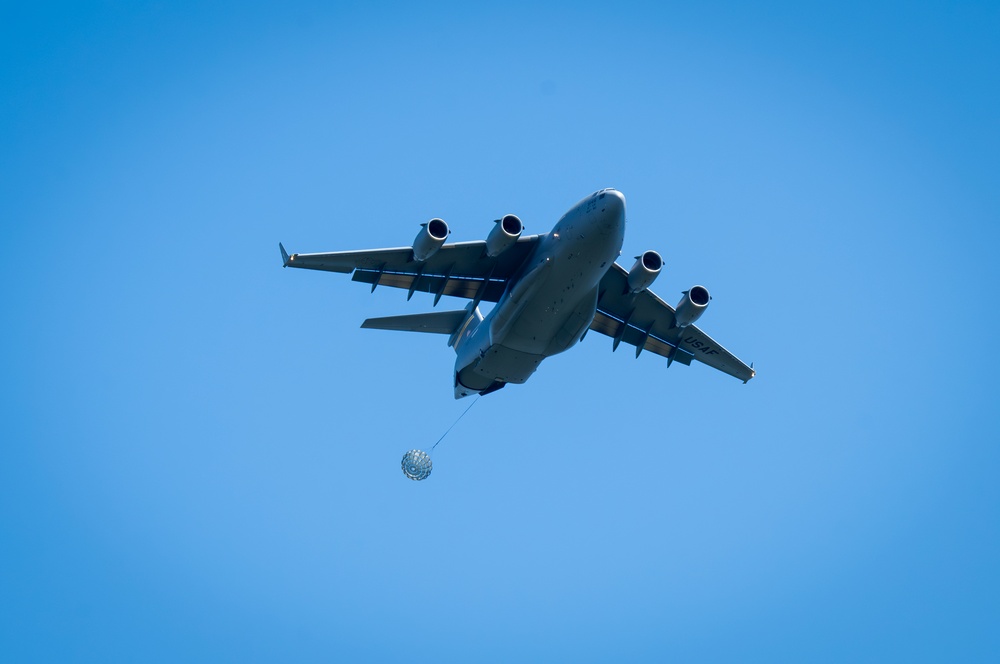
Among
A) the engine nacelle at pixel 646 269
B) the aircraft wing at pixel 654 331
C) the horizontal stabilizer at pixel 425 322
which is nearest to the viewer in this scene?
the engine nacelle at pixel 646 269

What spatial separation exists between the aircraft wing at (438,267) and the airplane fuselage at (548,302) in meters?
0.55

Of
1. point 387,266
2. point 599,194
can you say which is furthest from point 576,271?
point 387,266

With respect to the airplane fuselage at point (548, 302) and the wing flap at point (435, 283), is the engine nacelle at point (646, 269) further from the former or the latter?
the wing flap at point (435, 283)

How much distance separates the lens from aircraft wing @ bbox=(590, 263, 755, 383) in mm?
20594

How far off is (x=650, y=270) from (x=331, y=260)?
249 inches

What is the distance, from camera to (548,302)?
57.8 ft

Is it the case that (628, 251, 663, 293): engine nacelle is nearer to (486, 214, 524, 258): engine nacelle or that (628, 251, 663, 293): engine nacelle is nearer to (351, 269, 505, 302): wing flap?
(486, 214, 524, 258): engine nacelle

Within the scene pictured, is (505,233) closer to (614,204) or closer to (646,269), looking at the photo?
(614,204)

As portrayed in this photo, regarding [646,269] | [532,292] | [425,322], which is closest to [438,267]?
[425,322]

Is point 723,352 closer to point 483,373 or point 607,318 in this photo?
point 607,318

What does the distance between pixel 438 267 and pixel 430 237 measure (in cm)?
209

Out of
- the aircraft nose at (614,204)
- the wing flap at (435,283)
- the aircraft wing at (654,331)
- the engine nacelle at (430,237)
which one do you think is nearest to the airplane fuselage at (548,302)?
the aircraft nose at (614,204)

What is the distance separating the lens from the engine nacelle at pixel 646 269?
60.6 feet

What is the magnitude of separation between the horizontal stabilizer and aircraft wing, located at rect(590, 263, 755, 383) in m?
3.22
